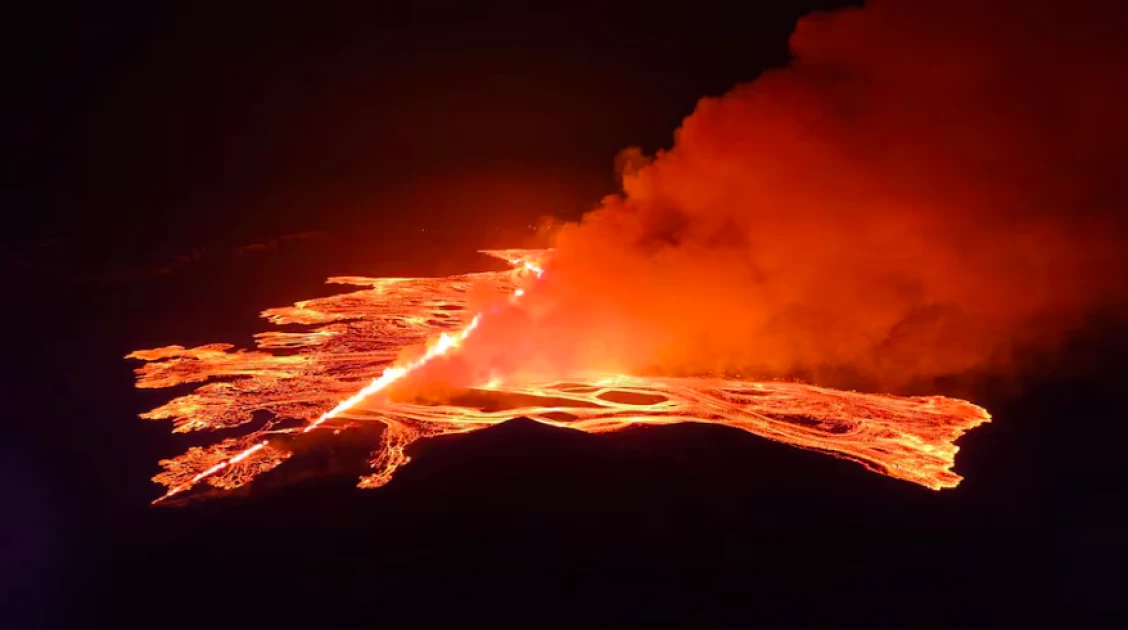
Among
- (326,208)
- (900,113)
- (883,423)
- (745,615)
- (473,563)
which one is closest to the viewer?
(745,615)

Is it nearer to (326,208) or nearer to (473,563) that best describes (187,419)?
(473,563)

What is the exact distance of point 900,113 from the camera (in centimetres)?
1656

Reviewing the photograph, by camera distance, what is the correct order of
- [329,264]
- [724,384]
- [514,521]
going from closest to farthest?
[514,521] < [724,384] < [329,264]

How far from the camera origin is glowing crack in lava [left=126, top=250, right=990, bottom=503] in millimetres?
10906

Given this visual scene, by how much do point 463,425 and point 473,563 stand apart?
13.4 feet

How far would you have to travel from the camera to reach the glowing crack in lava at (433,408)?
10.9 meters

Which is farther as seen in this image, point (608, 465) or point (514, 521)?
point (608, 465)

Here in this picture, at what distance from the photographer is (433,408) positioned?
12.7 meters

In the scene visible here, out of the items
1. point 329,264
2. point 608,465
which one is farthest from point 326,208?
point 608,465

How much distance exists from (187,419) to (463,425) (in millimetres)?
4502

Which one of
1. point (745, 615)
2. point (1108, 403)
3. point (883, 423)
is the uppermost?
point (1108, 403)

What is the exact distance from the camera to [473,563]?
26.1ft

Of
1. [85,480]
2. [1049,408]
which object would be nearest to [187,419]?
[85,480]

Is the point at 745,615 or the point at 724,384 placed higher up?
the point at 724,384
